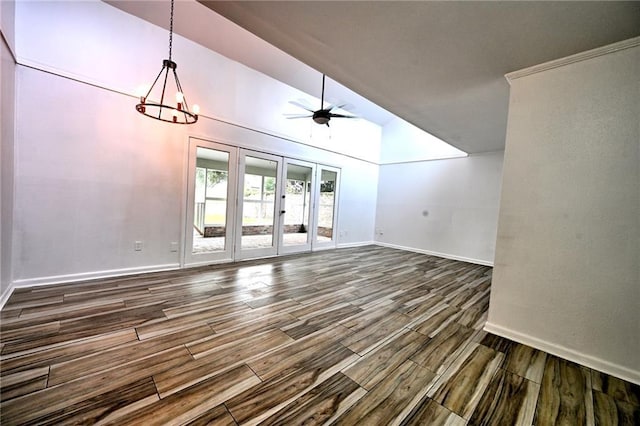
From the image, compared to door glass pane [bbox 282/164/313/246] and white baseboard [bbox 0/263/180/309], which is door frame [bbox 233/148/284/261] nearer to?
door glass pane [bbox 282/164/313/246]

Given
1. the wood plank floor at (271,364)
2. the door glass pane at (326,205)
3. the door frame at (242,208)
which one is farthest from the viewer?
the door glass pane at (326,205)

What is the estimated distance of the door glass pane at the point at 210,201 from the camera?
4.06 meters

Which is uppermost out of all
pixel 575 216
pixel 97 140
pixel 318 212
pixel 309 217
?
pixel 97 140

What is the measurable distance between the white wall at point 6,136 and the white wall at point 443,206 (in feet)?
23.0

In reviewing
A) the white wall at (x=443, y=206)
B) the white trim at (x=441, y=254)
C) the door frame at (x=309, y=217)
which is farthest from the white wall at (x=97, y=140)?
the white trim at (x=441, y=254)

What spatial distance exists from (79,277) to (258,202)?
110 inches

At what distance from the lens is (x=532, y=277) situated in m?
2.17

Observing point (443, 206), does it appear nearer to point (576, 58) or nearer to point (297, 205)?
point (297, 205)

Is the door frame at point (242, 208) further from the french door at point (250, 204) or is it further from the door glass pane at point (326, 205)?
the door glass pane at point (326, 205)

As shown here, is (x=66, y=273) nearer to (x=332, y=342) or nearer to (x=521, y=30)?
(x=332, y=342)

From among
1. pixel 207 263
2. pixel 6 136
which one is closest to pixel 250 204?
pixel 207 263

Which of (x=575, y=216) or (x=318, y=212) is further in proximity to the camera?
(x=318, y=212)

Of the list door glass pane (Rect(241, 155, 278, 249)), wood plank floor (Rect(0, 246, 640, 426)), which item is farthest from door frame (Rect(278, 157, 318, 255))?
wood plank floor (Rect(0, 246, 640, 426))

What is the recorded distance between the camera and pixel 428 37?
1.88 meters
